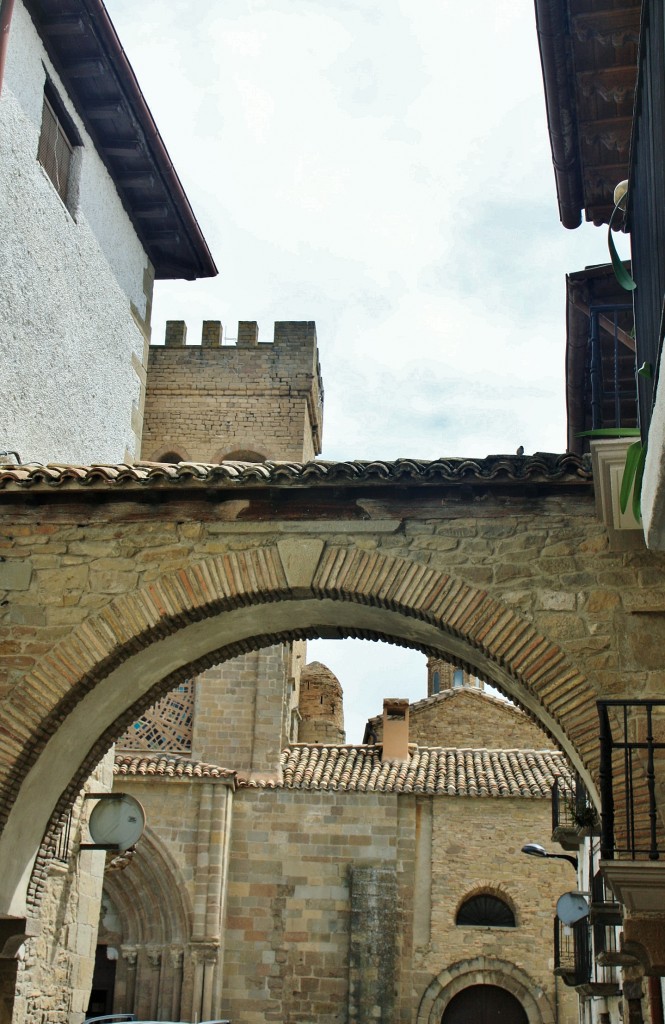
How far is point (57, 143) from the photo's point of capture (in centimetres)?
1178

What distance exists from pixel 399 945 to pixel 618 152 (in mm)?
17155

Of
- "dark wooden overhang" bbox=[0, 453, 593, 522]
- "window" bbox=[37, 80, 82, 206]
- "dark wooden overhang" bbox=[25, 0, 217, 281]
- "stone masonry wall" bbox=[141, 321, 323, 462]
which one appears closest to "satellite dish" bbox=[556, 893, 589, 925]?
"dark wooden overhang" bbox=[0, 453, 593, 522]

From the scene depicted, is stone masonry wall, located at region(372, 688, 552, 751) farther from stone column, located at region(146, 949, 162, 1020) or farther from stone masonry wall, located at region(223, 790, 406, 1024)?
stone column, located at region(146, 949, 162, 1020)

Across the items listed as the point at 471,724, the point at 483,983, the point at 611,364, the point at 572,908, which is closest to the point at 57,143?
the point at 611,364

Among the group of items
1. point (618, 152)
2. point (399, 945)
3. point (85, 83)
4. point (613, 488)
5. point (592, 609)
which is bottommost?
point (399, 945)

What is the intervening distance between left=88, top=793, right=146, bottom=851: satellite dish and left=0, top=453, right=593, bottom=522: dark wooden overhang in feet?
9.52

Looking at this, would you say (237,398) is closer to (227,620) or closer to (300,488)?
(227,620)

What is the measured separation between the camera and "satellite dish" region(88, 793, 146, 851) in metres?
10.6

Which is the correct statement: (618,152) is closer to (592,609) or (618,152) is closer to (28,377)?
(592,609)

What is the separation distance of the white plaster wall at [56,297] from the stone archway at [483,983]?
1237 cm

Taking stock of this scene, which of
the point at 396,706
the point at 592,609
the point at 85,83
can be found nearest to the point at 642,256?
the point at 592,609

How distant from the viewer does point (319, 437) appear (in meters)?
31.3

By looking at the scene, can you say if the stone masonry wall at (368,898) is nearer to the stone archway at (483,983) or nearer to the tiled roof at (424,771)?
the stone archway at (483,983)

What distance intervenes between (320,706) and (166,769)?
8414mm
